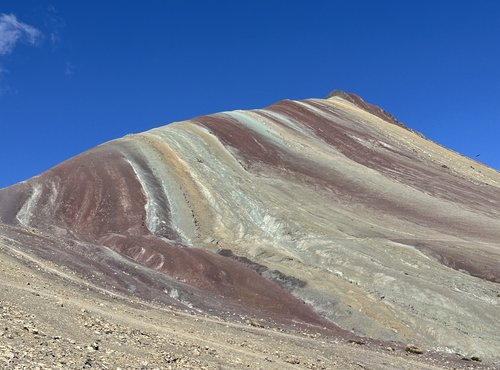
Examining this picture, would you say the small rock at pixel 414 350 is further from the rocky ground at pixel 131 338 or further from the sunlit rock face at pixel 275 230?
the sunlit rock face at pixel 275 230

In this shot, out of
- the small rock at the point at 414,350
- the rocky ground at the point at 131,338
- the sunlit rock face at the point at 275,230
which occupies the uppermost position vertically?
the sunlit rock face at the point at 275,230

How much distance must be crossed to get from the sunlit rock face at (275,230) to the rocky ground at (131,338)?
124 inches

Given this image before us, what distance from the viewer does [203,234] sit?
3328 centimetres

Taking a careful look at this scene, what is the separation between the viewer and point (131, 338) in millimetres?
12117

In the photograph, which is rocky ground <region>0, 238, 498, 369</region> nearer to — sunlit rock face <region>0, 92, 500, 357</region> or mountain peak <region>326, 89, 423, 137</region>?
sunlit rock face <region>0, 92, 500, 357</region>

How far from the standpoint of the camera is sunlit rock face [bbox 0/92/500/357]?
24828mm

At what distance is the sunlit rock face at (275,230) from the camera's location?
977 inches

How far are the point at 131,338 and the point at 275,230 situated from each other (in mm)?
22481

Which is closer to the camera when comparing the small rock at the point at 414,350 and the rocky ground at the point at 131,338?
the rocky ground at the point at 131,338

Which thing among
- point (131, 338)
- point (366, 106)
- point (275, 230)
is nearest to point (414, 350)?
point (131, 338)

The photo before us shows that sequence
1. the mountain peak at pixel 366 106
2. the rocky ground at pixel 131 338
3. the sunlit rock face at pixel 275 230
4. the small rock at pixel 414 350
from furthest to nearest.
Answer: the mountain peak at pixel 366 106 → the sunlit rock face at pixel 275 230 → the small rock at pixel 414 350 → the rocky ground at pixel 131 338

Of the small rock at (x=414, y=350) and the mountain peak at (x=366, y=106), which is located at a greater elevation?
the mountain peak at (x=366, y=106)

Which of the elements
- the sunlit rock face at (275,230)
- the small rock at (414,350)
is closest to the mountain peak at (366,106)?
the sunlit rock face at (275,230)

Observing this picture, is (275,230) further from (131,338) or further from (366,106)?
(366,106)
